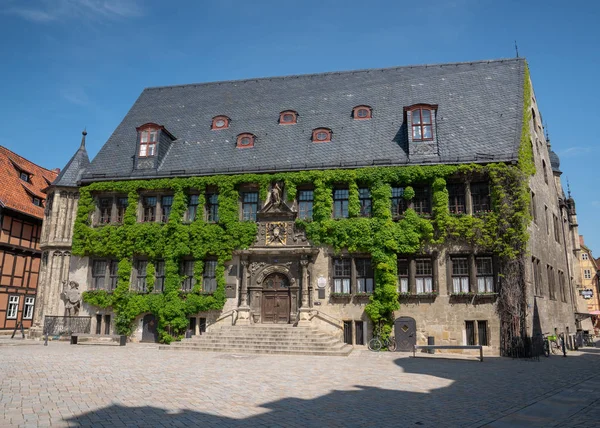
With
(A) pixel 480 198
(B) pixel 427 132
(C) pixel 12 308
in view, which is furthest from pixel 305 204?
(C) pixel 12 308

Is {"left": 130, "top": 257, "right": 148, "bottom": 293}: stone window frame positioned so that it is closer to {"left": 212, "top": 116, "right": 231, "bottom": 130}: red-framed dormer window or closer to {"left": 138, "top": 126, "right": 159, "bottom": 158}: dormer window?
{"left": 138, "top": 126, "right": 159, "bottom": 158}: dormer window

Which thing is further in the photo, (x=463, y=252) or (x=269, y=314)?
(x=269, y=314)

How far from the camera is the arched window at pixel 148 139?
27.9 metres

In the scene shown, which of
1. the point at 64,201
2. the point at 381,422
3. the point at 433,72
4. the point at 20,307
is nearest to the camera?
the point at 381,422

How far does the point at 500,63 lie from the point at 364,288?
16.5m

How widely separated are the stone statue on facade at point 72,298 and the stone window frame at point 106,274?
2.69 feet

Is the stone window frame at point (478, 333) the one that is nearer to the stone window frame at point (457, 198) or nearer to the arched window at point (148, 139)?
the stone window frame at point (457, 198)

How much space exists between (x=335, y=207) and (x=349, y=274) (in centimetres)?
354

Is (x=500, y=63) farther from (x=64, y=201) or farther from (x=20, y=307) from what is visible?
(x=20, y=307)

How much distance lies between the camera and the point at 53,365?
14.6 m

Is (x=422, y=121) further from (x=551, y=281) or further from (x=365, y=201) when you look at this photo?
(x=551, y=281)

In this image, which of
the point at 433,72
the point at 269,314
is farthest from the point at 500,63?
the point at 269,314

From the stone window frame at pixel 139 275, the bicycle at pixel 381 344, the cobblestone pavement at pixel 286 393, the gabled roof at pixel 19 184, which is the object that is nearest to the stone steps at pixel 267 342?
the bicycle at pixel 381 344

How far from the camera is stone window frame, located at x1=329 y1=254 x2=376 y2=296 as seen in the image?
2361 cm
